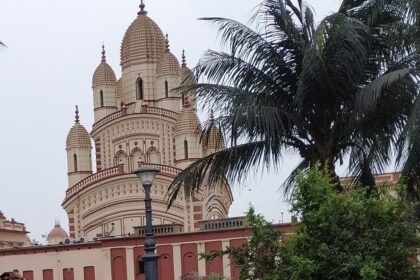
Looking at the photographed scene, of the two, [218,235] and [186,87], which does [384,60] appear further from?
[218,235]

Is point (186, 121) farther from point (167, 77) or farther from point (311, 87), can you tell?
point (311, 87)

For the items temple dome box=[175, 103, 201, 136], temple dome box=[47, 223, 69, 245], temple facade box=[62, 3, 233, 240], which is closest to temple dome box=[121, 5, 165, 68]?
temple facade box=[62, 3, 233, 240]

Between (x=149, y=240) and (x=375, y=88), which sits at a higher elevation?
(x=375, y=88)

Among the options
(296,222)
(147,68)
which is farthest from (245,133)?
(147,68)

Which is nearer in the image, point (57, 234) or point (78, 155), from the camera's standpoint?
point (78, 155)

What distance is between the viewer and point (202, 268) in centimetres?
4231

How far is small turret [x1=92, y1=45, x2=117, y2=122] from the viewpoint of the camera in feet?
200

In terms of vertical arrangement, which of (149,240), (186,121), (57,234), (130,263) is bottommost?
(149,240)

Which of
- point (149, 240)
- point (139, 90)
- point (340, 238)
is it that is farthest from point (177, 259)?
point (340, 238)

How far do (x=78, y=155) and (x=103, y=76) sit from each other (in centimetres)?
541

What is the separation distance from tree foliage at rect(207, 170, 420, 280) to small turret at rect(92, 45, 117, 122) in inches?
1941

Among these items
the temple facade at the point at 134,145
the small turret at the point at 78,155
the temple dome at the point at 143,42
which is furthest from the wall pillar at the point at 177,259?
the temple dome at the point at 143,42

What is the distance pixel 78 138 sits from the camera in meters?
59.5

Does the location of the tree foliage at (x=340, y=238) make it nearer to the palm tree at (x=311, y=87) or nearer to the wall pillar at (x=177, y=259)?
the palm tree at (x=311, y=87)
